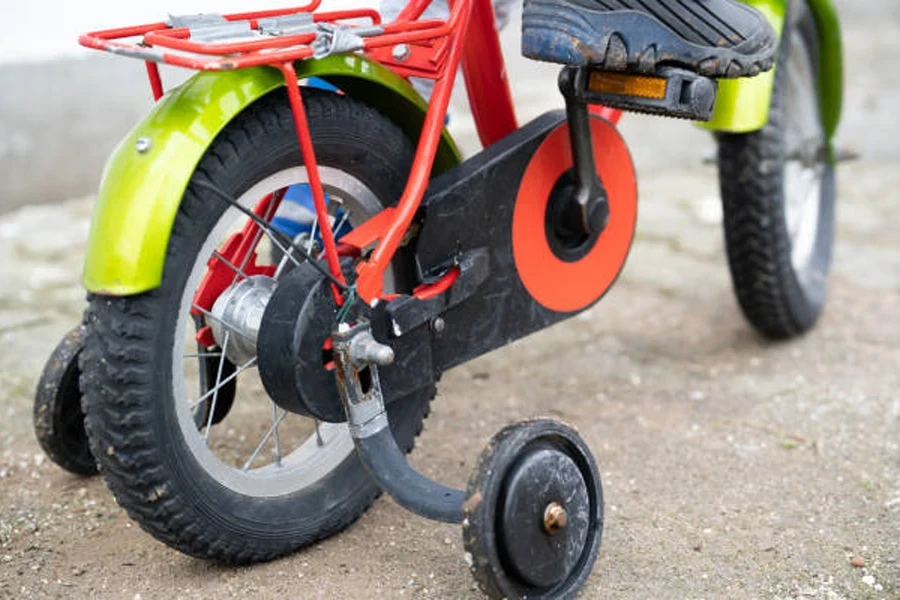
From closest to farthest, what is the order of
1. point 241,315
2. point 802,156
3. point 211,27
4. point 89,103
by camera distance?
1. point 211,27
2. point 241,315
3. point 802,156
4. point 89,103

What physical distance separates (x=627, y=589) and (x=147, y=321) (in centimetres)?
83

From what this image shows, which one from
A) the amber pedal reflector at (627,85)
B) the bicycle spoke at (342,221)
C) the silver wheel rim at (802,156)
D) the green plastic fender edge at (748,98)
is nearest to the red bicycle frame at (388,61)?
the bicycle spoke at (342,221)

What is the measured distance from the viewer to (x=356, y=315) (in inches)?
69.2

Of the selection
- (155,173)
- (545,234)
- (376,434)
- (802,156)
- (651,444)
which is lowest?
(651,444)

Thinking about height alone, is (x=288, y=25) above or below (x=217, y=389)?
above

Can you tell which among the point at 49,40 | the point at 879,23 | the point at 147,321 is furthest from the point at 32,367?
the point at 879,23

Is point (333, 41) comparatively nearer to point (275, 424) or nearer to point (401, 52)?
point (401, 52)

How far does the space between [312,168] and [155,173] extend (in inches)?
8.5

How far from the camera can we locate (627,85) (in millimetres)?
1912

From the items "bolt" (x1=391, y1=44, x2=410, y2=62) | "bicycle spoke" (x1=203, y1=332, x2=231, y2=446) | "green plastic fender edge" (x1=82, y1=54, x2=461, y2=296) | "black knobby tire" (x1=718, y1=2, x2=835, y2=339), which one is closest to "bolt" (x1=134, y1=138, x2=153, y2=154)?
"green plastic fender edge" (x1=82, y1=54, x2=461, y2=296)

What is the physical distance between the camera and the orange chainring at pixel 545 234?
6.73 ft

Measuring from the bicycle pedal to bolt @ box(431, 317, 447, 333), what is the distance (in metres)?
0.44

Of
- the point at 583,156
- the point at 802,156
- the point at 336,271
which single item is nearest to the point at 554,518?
the point at 336,271

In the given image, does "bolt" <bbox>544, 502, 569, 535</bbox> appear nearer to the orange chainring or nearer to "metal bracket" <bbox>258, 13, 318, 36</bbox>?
the orange chainring
